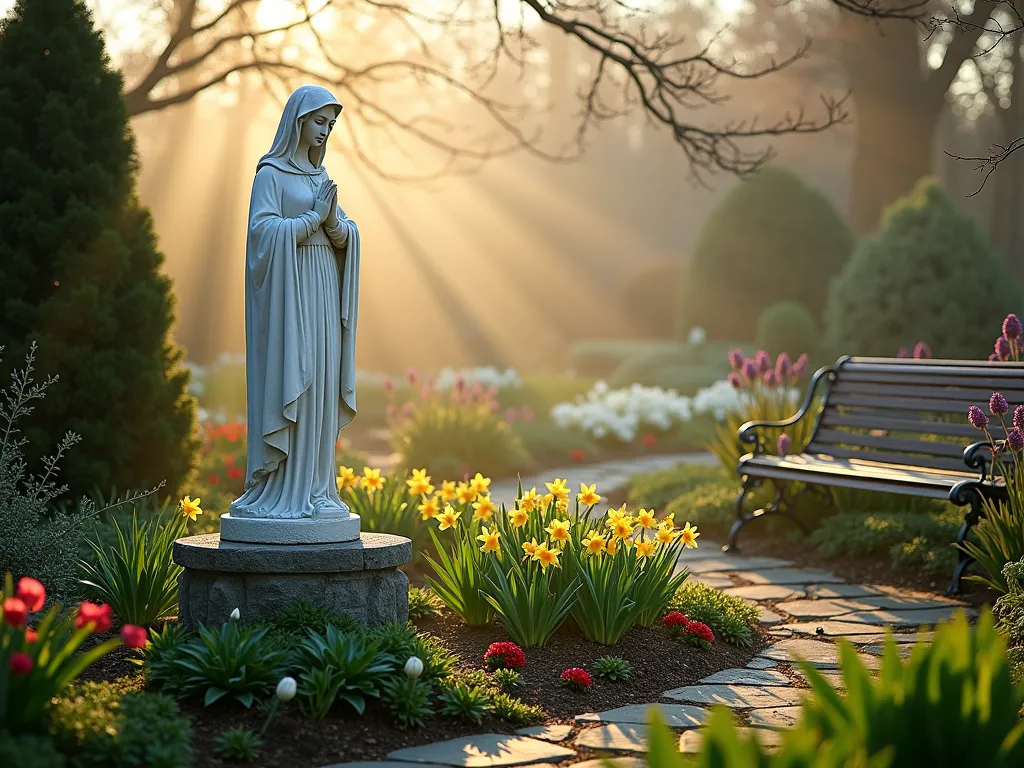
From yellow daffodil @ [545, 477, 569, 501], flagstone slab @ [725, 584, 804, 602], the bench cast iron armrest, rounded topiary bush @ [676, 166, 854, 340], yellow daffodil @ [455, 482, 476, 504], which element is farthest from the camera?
rounded topiary bush @ [676, 166, 854, 340]

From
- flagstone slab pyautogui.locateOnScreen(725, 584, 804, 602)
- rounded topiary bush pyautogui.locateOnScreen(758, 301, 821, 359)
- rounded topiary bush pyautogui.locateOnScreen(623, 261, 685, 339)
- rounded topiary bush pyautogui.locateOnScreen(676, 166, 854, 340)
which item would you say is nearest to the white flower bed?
rounded topiary bush pyautogui.locateOnScreen(758, 301, 821, 359)

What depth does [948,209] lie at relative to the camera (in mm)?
13133

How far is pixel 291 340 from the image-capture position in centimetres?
461

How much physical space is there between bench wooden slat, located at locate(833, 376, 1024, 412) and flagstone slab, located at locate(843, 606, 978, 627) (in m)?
1.70

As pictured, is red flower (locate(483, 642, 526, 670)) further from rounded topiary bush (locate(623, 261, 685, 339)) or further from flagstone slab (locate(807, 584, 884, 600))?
rounded topiary bush (locate(623, 261, 685, 339))

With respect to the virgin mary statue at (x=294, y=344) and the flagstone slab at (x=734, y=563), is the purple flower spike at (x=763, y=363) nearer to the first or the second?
the flagstone slab at (x=734, y=563)

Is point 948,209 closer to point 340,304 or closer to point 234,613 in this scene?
point 340,304

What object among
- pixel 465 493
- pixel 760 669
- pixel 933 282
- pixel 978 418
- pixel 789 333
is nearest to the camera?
pixel 760 669

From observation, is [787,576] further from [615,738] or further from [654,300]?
[654,300]

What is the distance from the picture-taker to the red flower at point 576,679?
14.3 feet

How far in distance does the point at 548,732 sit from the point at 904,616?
8.74 feet

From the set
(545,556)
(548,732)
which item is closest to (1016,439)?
(545,556)

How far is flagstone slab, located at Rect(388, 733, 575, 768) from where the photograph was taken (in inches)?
139

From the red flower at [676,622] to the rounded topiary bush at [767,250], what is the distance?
14619 millimetres
